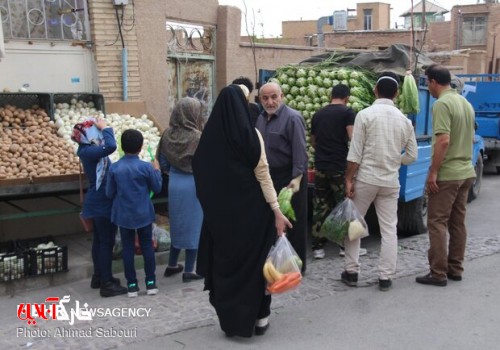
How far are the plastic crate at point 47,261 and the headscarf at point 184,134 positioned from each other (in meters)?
1.43

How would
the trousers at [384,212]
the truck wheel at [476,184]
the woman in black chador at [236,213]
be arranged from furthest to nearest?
the truck wheel at [476,184]
the trousers at [384,212]
the woman in black chador at [236,213]

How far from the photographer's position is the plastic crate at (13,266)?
16.8 feet

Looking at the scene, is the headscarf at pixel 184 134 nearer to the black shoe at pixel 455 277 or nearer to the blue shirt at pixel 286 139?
the blue shirt at pixel 286 139

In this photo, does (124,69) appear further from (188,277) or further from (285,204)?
(285,204)

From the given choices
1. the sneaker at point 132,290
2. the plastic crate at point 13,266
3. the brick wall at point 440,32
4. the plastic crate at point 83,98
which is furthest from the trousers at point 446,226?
the brick wall at point 440,32

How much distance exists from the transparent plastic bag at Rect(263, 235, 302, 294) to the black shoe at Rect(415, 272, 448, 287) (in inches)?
73.1

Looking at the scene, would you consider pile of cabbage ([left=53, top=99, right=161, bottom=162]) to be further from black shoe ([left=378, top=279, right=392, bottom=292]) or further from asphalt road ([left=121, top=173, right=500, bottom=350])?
black shoe ([left=378, top=279, right=392, bottom=292])

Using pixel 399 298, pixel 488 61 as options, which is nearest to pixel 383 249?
pixel 399 298

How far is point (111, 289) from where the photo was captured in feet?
16.8

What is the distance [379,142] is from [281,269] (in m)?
1.68

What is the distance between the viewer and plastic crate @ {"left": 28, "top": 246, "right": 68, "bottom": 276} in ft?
17.4

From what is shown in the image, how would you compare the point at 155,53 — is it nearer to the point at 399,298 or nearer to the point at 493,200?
the point at 399,298

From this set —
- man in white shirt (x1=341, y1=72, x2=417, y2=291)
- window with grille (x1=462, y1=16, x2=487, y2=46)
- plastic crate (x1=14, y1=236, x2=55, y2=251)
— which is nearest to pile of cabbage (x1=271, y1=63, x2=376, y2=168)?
man in white shirt (x1=341, y1=72, x2=417, y2=291)

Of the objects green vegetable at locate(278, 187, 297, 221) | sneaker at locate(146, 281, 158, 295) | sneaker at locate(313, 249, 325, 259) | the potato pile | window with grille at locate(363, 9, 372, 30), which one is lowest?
sneaker at locate(313, 249, 325, 259)
